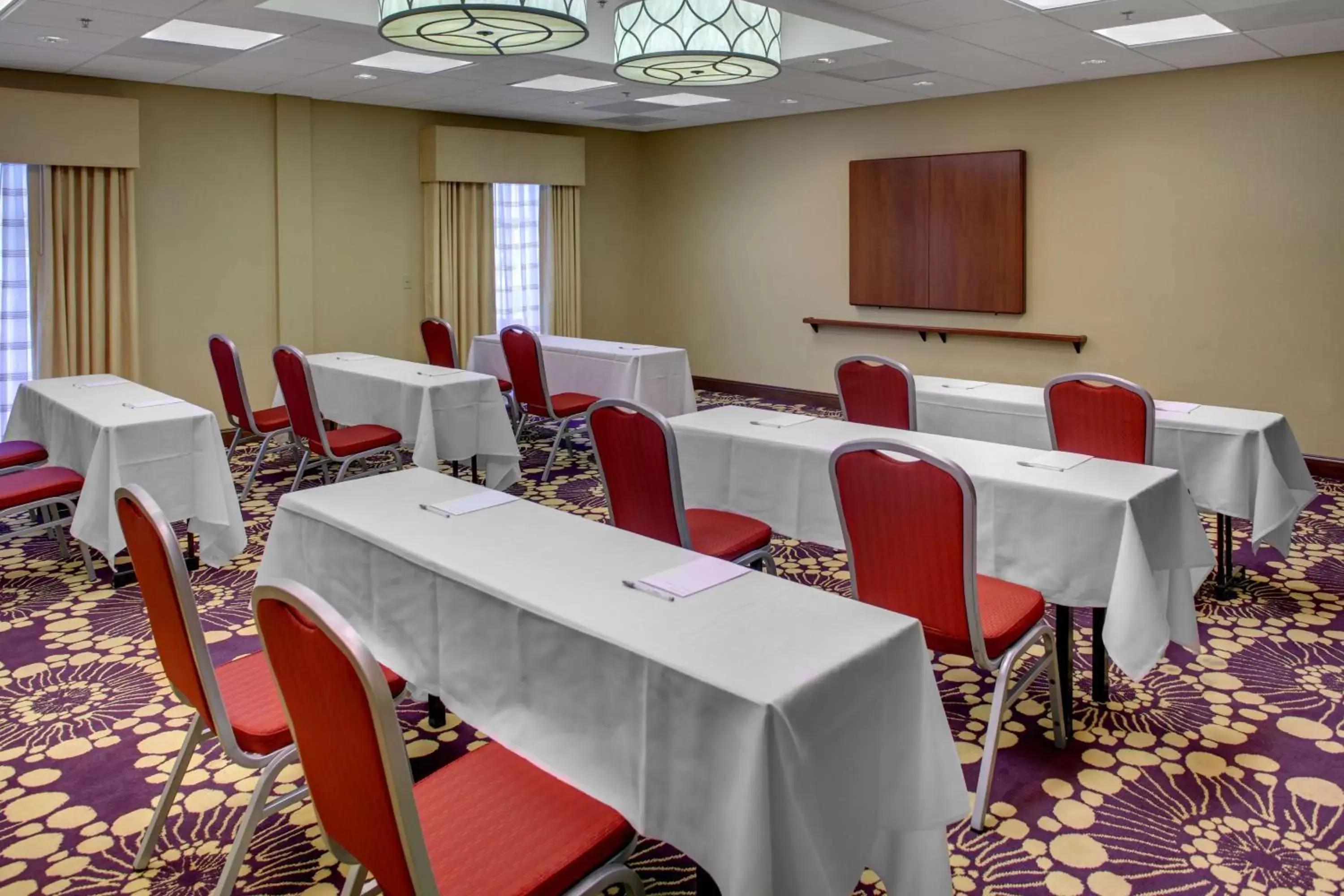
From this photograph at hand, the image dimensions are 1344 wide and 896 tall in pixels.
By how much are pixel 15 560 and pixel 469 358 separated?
13.5ft

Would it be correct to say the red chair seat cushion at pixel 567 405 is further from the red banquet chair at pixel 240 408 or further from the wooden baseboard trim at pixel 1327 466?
the wooden baseboard trim at pixel 1327 466

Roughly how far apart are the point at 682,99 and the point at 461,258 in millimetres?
2465

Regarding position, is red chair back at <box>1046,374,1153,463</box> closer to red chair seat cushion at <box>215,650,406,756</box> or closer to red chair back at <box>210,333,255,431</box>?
red chair seat cushion at <box>215,650,406,756</box>

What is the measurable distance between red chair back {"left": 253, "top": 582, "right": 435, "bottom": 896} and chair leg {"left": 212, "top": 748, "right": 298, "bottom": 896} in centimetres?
51

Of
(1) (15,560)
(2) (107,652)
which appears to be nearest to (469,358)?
(1) (15,560)

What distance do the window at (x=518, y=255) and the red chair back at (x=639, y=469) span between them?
657 centimetres

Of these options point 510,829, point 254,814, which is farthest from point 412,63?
point 510,829

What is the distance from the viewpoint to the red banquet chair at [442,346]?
7.84 meters

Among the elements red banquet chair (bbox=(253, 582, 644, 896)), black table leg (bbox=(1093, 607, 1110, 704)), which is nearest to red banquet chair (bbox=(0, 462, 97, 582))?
red banquet chair (bbox=(253, 582, 644, 896))

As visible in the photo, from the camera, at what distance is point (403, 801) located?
1.55m

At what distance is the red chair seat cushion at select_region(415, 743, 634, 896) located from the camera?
179cm

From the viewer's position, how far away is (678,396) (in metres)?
7.93

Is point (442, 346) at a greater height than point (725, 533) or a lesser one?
greater

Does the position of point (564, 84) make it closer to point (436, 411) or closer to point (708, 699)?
point (436, 411)
